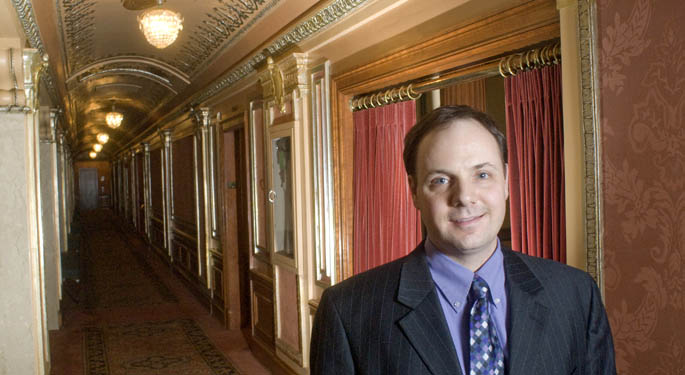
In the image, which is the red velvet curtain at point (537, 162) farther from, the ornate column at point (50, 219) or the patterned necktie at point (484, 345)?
the ornate column at point (50, 219)

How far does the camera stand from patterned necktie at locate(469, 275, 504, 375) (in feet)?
3.99

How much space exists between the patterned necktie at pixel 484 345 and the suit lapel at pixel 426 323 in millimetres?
45

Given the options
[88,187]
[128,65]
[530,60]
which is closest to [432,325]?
[530,60]

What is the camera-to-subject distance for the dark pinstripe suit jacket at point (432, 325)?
4.02 ft

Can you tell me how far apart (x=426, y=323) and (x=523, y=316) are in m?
0.22

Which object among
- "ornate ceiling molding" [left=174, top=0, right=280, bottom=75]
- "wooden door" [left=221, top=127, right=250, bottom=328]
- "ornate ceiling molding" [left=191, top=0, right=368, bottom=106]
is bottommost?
"wooden door" [left=221, top=127, right=250, bottom=328]

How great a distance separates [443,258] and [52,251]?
6598 mm

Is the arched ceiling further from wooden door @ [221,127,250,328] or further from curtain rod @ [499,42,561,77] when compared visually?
curtain rod @ [499,42,561,77]

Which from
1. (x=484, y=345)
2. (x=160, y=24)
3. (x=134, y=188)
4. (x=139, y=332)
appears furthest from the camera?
(x=134, y=188)

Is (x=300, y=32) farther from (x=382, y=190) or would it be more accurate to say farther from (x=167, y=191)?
(x=167, y=191)

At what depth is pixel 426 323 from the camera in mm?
1239

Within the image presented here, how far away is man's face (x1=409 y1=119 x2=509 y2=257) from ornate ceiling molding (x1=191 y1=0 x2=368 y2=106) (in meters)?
2.29

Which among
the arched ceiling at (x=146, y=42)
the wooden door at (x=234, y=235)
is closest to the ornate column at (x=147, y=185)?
the arched ceiling at (x=146, y=42)

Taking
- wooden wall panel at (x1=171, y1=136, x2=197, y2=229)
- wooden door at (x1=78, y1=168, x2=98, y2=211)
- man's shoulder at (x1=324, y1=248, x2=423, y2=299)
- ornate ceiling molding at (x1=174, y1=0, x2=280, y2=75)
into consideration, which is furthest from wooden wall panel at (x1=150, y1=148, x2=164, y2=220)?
wooden door at (x1=78, y1=168, x2=98, y2=211)
